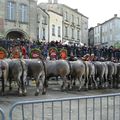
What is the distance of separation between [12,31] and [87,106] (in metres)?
43.3

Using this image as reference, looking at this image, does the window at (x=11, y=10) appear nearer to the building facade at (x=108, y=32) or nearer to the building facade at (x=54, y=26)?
the building facade at (x=54, y=26)

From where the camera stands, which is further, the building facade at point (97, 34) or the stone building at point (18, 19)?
the building facade at point (97, 34)

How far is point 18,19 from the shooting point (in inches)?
2093

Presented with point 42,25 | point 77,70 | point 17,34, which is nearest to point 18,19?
point 17,34

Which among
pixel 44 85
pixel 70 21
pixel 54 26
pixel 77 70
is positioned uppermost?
pixel 70 21

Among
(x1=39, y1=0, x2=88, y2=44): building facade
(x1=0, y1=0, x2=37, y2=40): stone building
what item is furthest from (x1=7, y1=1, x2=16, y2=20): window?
(x1=39, y1=0, x2=88, y2=44): building facade

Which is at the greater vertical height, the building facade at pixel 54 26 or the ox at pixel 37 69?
the building facade at pixel 54 26

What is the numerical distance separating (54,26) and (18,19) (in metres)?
17.7

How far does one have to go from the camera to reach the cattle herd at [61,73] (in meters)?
18.9

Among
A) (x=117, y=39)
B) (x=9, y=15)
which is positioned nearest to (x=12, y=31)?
(x=9, y=15)

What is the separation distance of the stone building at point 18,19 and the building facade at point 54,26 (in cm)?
1311

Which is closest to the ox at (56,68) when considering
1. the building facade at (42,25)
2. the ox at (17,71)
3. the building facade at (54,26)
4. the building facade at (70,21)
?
the ox at (17,71)

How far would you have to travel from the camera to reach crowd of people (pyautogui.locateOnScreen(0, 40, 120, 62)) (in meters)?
25.7

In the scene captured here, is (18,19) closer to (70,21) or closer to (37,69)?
(70,21)
